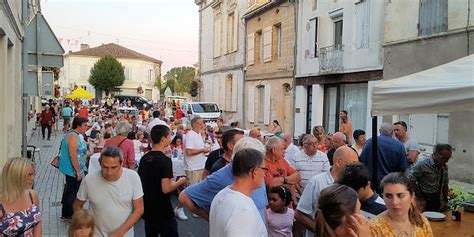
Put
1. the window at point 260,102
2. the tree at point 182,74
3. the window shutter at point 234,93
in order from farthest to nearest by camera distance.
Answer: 1. the tree at point 182,74
2. the window shutter at point 234,93
3. the window at point 260,102

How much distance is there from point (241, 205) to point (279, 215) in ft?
5.89

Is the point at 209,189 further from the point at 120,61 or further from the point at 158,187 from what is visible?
the point at 120,61

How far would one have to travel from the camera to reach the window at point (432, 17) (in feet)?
42.4

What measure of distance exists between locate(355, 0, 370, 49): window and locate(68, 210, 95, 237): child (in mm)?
14054

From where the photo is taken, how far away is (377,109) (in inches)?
220

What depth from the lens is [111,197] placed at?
4059mm

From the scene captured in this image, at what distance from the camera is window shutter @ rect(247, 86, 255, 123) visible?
26578 millimetres

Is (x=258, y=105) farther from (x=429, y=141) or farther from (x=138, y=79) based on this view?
(x=138, y=79)

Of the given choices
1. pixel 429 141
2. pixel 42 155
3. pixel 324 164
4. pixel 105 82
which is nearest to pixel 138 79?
pixel 105 82

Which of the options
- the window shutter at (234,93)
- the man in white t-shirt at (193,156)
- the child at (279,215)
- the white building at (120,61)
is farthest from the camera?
the white building at (120,61)

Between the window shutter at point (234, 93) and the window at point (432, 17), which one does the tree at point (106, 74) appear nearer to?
the window shutter at point (234, 93)

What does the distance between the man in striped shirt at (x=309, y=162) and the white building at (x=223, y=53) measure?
22.5 meters

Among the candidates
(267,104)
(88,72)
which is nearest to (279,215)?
(267,104)

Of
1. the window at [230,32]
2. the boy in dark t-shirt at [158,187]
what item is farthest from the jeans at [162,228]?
the window at [230,32]
